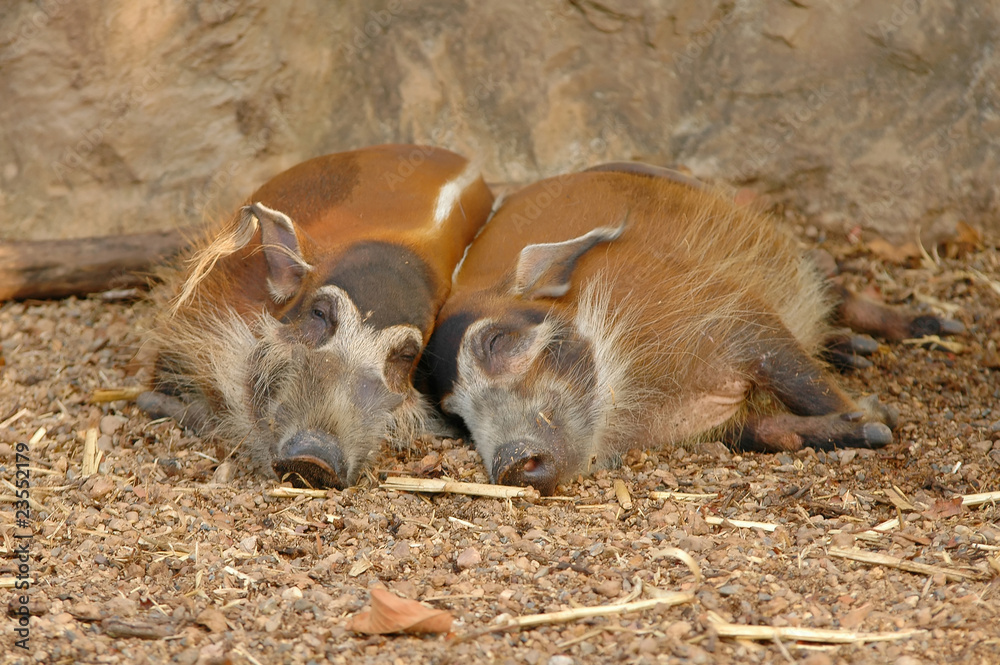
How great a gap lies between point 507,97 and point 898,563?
11.2 ft

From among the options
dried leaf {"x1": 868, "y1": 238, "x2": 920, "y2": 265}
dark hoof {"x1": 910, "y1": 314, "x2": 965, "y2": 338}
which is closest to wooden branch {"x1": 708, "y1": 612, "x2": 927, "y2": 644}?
dark hoof {"x1": 910, "y1": 314, "x2": 965, "y2": 338}

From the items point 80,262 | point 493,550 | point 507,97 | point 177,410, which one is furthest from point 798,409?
point 80,262

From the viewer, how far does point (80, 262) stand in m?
4.62

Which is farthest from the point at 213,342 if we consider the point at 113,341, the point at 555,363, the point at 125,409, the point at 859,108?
the point at 859,108

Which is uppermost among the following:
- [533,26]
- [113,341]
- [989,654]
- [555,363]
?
[533,26]

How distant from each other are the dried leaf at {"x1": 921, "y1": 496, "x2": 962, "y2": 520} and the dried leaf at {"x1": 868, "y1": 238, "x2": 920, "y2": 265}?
95.3 inches

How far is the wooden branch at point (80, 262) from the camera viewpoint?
14.9 feet

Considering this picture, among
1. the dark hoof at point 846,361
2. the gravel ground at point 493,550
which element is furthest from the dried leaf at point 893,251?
the gravel ground at point 493,550

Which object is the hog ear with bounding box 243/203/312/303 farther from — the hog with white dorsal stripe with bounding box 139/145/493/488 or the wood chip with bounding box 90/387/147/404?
the wood chip with bounding box 90/387/147/404

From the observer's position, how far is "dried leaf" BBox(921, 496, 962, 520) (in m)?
2.94

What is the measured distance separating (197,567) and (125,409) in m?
1.50

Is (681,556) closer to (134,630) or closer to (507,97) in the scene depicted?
(134,630)

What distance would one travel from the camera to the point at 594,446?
350 centimetres

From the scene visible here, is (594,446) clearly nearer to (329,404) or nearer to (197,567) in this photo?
(329,404)
